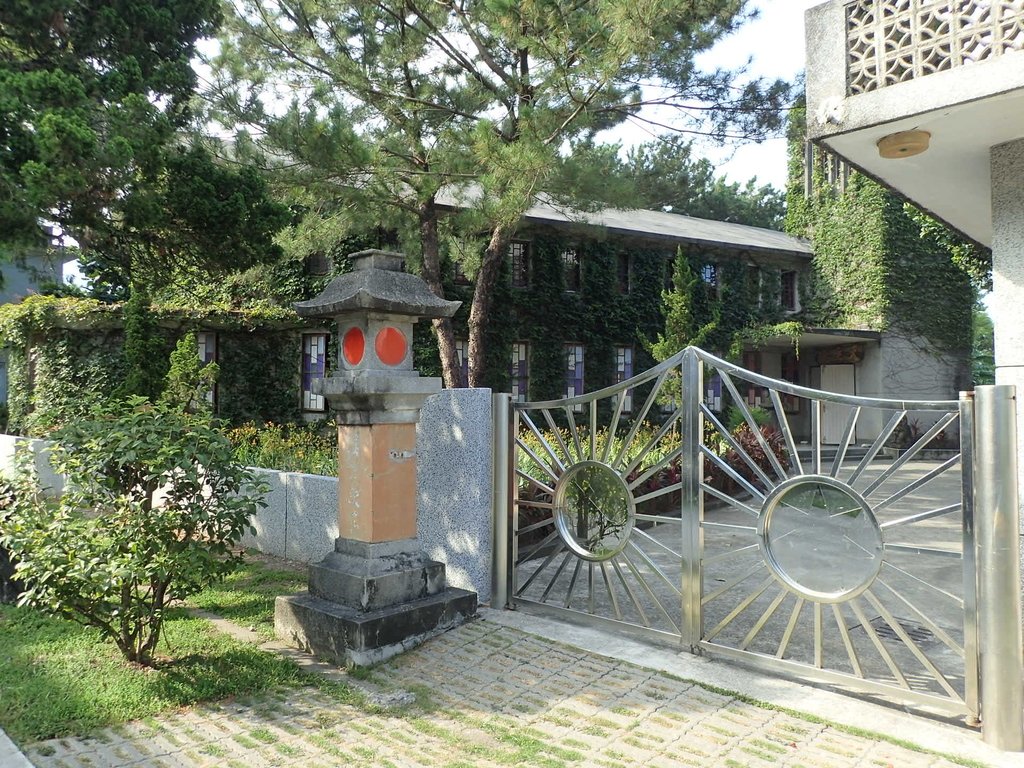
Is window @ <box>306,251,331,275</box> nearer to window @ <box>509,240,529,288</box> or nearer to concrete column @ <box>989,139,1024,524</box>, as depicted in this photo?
window @ <box>509,240,529,288</box>

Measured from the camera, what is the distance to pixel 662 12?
8672mm

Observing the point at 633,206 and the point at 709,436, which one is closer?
the point at 633,206

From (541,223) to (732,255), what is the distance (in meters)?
Answer: 6.93

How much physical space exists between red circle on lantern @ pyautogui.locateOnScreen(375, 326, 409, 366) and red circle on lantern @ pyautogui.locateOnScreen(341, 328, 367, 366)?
12 centimetres

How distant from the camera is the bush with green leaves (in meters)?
4.14

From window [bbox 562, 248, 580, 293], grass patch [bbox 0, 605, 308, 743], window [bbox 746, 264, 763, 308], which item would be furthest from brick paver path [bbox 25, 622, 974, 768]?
window [bbox 746, 264, 763, 308]

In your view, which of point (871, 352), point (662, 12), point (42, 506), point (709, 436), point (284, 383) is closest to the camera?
point (42, 506)

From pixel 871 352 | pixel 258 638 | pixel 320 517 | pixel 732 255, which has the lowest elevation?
pixel 258 638

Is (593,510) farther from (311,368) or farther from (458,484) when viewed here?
(311,368)

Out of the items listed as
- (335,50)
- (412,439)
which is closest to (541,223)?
(335,50)

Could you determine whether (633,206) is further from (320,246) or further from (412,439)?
(412,439)

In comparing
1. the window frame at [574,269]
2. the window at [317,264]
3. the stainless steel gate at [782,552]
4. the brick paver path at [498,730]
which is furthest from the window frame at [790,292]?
the brick paver path at [498,730]

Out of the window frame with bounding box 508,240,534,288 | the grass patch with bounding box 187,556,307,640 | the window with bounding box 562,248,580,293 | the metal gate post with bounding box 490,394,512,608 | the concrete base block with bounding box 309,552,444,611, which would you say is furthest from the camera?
the window with bounding box 562,248,580,293

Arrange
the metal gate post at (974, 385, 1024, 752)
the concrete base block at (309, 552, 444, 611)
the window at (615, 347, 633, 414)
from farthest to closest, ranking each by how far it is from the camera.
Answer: the window at (615, 347, 633, 414) → the concrete base block at (309, 552, 444, 611) → the metal gate post at (974, 385, 1024, 752)
